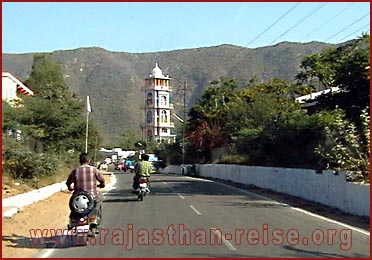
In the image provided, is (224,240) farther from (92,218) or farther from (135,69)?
(135,69)

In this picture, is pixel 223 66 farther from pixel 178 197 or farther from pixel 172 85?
pixel 178 197

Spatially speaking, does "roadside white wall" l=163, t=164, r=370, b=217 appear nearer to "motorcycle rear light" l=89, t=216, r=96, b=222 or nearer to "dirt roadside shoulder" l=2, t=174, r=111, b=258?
"dirt roadside shoulder" l=2, t=174, r=111, b=258

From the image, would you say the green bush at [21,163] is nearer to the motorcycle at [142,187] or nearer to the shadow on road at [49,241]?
the motorcycle at [142,187]

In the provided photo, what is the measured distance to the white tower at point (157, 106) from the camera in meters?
124

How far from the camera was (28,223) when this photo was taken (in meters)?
18.3

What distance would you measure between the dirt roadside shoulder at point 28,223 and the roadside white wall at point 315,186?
9.22 metres

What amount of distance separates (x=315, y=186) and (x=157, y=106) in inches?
3881

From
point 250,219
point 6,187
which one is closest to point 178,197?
point 6,187

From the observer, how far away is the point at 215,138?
224ft

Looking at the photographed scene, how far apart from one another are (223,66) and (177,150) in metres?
47.0

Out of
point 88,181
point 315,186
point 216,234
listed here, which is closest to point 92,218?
point 88,181

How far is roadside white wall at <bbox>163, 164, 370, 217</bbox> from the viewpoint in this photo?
827 inches

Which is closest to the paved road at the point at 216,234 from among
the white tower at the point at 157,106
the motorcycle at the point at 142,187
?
the motorcycle at the point at 142,187

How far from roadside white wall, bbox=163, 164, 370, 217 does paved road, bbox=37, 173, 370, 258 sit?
1641 millimetres
